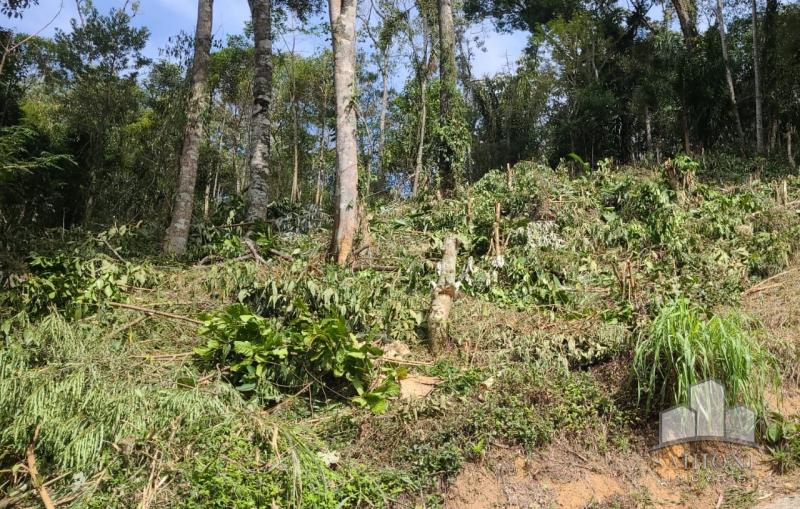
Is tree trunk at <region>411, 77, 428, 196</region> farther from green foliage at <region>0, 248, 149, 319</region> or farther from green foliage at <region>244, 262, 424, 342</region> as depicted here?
A: green foliage at <region>0, 248, 149, 319</region>

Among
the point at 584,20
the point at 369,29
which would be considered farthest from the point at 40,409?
the point at 584,20

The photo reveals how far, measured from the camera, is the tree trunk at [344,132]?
23.5 ft

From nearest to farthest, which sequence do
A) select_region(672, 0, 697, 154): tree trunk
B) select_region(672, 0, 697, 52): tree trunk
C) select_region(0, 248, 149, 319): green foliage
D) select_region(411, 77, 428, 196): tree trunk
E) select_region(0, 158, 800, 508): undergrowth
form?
select_region(0, 158, 800, 508): undergrowth, select_region(0, 248, 149, 319): green foliage, select_region(411, 77, 428, 196): tree trunk, select_region(672, 0, 697, 154): tree trunk, select_region(672, 0, 697, 52): tree trunk

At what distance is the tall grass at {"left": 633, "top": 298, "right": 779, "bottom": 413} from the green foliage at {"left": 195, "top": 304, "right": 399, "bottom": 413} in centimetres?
173

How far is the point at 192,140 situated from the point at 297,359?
4.72 meters

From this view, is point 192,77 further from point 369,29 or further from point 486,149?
point 486,149

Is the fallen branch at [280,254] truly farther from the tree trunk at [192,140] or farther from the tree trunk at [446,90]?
the tree trunk at [446,90]

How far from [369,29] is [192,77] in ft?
30.4

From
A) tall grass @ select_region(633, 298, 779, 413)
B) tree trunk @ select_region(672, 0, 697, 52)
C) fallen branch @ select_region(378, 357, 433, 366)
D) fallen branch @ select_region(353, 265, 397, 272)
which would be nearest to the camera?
tall grass @ select_region(633, 298, 779, 413)

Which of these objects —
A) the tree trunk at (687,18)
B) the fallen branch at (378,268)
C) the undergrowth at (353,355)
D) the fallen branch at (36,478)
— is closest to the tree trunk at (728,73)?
the tree trunk at (687,18)

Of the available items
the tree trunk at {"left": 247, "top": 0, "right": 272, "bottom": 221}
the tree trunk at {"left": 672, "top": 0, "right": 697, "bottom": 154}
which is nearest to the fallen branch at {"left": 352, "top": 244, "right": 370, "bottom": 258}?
the tree trunk at {"left": 247, "top": 0, "right": 272, "bottom": 221}

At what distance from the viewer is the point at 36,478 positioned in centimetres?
376

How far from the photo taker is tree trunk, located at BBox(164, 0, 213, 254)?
26.8 feet

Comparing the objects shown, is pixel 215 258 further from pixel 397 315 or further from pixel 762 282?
pixel 762 282
